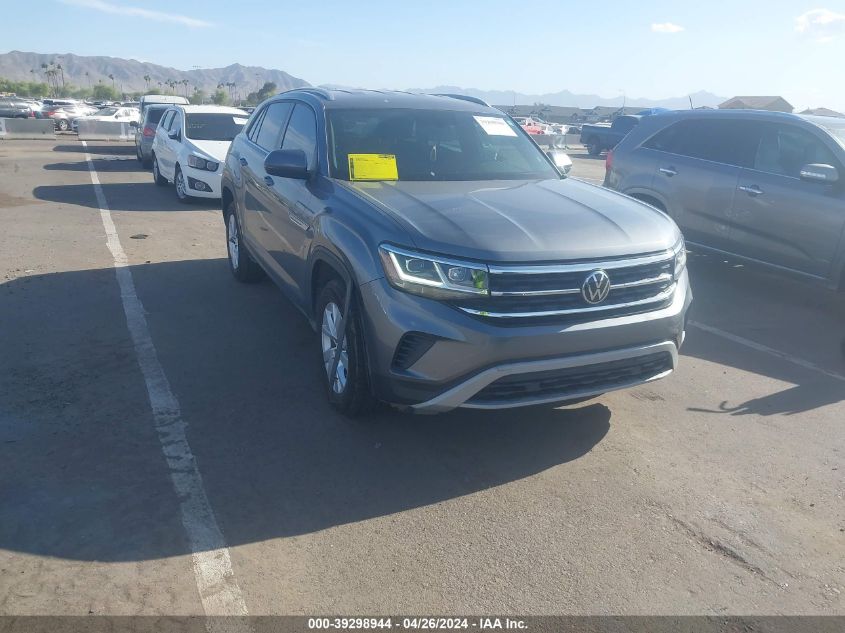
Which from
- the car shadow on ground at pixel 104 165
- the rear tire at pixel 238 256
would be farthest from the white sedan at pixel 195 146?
the rear tire at pixel 238 256

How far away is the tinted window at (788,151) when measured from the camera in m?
6.95

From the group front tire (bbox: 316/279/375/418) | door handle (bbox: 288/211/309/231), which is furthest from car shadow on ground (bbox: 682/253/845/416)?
door handle (bbox: 288/211/309/231)

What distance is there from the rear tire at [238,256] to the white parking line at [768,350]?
414cm

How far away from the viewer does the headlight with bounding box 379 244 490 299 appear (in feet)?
12.0

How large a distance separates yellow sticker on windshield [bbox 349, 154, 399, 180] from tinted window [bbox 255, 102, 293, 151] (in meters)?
1.29

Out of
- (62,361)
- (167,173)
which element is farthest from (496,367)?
(167,173)

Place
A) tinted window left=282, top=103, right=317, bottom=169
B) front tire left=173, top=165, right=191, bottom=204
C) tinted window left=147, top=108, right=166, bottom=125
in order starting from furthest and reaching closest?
1. tinted window left=147, top=108, right=166, bottom=125
2. front tire left=173, top=165, right=191, bottom=204
3. tinted window left=282, top=103, right=317, bottom=169

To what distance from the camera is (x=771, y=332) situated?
255 inches

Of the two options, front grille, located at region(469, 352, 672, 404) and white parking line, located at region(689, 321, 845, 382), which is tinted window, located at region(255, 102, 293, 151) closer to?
front grille, located at region(469, 352, 672, 404)

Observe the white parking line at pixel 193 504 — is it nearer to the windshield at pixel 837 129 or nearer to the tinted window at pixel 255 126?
the tinted window at pixel 255 126

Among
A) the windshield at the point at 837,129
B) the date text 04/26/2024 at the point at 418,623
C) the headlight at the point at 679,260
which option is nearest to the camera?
the date text 04/26/2024 at the point at 418,623

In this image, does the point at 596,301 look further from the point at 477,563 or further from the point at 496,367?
the point at 477,563

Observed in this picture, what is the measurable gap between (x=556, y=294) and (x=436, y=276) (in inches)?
24.0

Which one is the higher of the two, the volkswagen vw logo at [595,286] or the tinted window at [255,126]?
the tinted window at [255,126]
